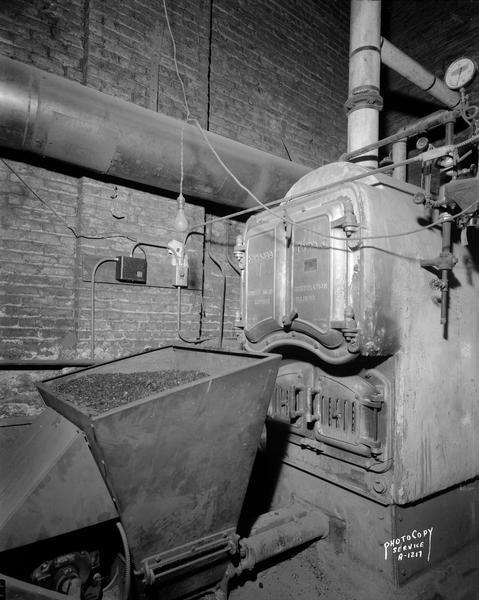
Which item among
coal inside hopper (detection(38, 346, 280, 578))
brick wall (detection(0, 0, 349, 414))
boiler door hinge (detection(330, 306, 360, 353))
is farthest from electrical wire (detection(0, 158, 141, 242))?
boiler door hinge (detection(330, 306, 360, 353))

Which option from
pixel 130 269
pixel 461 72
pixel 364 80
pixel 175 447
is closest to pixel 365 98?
pixel 364 80

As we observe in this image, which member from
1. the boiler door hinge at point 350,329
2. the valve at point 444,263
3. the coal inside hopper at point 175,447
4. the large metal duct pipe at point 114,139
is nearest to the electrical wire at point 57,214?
the large metal duct pipe at point 114,139

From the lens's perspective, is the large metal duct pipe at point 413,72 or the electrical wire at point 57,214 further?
the large metal duct pipe at point 413,72

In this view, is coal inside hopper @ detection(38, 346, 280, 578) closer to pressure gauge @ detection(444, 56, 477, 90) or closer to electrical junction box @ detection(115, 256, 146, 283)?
electrical junction box @ detection(115, 256, 146, 283)

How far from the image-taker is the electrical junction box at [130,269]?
136 inches

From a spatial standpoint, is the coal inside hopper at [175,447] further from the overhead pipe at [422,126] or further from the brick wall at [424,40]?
the brick wall at [424,40]

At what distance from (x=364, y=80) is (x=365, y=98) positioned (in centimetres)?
20

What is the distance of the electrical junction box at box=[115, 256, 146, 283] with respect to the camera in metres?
3.45

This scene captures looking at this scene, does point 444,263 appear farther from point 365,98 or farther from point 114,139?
point 114,139

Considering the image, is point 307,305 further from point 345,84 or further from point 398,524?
point 345,84

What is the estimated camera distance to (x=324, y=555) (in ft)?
9.32

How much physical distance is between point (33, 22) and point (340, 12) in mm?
4816

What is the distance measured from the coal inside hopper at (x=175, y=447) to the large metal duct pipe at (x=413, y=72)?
3.65 meters

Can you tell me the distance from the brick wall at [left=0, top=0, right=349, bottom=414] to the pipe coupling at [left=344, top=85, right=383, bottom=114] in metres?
1.64
